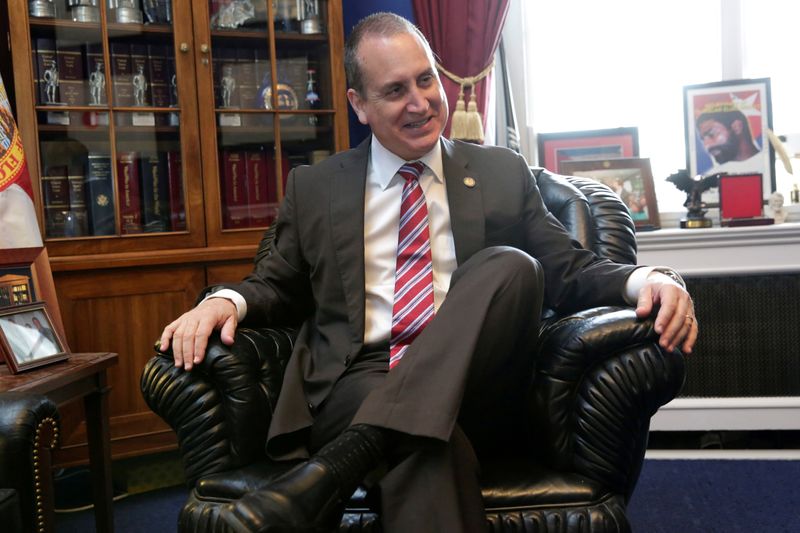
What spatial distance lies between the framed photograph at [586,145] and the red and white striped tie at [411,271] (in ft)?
4.74

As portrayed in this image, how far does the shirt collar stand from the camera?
5.83ft

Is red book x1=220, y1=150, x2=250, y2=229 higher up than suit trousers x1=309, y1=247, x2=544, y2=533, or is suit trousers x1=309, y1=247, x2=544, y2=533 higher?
red book x1=220, y1=150, x2=250, y2=229

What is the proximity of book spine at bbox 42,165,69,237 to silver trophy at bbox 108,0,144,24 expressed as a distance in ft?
1.65

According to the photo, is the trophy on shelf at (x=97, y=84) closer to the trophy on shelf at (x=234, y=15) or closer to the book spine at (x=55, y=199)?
the book spine at (x=55, y=199)

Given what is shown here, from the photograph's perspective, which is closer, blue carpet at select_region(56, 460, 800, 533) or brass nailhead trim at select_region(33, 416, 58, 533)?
brass nailhead trim at select_region(33, 416, 58, 533)

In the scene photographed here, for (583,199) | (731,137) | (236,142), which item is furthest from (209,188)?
(731,137)

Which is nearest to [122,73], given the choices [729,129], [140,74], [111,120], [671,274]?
[140,74]

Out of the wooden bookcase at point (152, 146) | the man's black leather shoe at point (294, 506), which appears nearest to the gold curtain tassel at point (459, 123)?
the wooden bookcase at point (152, 146)

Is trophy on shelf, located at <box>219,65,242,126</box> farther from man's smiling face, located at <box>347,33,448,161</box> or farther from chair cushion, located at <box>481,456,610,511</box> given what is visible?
chair cushion, located at <box>481,456,610,511</box>

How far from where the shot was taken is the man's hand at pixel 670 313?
1.37m

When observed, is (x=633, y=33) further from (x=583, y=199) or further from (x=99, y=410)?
(x=99, y=410)

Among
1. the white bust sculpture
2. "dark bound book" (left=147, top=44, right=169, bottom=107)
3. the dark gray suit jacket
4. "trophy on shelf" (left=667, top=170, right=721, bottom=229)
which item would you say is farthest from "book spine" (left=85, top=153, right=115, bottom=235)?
the white bust sculpture

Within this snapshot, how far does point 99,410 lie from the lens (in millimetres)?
2068

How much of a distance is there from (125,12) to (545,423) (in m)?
1.96
